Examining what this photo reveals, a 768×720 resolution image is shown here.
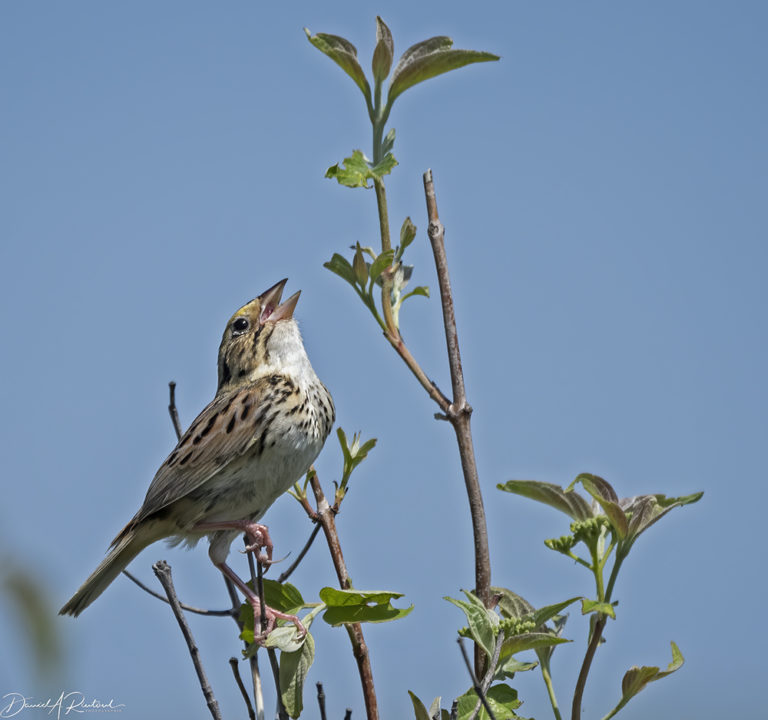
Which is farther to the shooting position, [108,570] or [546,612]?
[108,570]

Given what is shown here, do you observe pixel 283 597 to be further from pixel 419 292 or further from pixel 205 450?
pixel 205 450

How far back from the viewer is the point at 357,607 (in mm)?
2297

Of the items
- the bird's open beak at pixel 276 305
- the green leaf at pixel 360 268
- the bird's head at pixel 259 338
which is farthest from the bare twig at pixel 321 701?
the bird's open beak at pixel 276 305

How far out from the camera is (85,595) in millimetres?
3734

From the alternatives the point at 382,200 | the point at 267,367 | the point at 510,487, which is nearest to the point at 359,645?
the point at 510,487

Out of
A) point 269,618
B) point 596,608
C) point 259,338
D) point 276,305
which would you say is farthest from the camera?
point 276,305

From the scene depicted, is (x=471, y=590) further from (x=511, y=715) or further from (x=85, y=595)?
(x=85, y=595)

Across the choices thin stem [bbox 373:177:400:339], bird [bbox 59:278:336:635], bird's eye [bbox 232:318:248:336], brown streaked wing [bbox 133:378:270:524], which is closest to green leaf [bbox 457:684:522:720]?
thin stem [bbox 373:177:400:339]

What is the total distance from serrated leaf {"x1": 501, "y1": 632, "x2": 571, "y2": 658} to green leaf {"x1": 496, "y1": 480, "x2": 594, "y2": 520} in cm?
31

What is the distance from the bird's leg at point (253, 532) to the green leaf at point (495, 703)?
72cm

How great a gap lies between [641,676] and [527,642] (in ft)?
0.90

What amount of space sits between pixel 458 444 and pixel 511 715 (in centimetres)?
65

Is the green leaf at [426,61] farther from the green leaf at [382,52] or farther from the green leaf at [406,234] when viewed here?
the green leaf at [406,234]

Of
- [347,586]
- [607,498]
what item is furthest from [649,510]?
[347,586]
